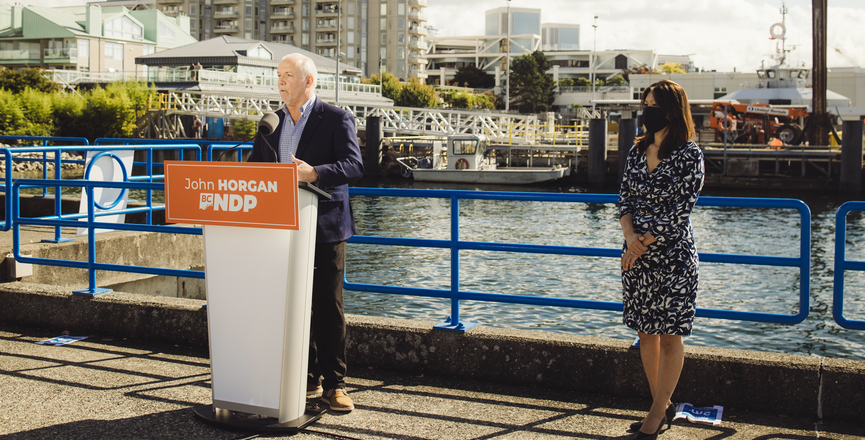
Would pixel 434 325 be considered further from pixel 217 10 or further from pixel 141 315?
pixel 217 10

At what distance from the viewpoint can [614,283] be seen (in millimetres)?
15094

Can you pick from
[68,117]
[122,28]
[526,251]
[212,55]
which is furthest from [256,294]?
[122,28]

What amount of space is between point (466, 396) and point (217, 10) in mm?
114794

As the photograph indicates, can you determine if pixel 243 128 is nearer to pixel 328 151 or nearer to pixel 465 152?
pixel 465 152

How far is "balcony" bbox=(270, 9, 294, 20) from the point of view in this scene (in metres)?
111

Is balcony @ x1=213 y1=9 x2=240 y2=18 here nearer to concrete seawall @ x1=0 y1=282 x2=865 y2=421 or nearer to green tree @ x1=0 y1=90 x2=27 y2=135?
green tree @ x1=0 y1=90 x2=27 y2=135

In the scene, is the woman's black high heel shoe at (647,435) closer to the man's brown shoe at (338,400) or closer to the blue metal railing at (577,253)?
the blue metal railing at (577,253)

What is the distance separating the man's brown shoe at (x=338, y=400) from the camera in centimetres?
409

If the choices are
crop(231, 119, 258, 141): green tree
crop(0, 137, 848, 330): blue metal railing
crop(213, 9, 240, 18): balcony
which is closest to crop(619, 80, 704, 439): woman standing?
crop(0, 137, 848, 330): blue metal railing

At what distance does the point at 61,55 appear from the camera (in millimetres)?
75562

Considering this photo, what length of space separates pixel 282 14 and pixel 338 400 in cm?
11277

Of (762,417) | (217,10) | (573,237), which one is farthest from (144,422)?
(217,10)

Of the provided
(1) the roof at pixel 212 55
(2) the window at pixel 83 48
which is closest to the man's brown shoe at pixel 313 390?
(1) the roof at pixel 212 55

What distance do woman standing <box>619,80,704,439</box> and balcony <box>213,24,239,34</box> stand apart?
11347 centimetres
